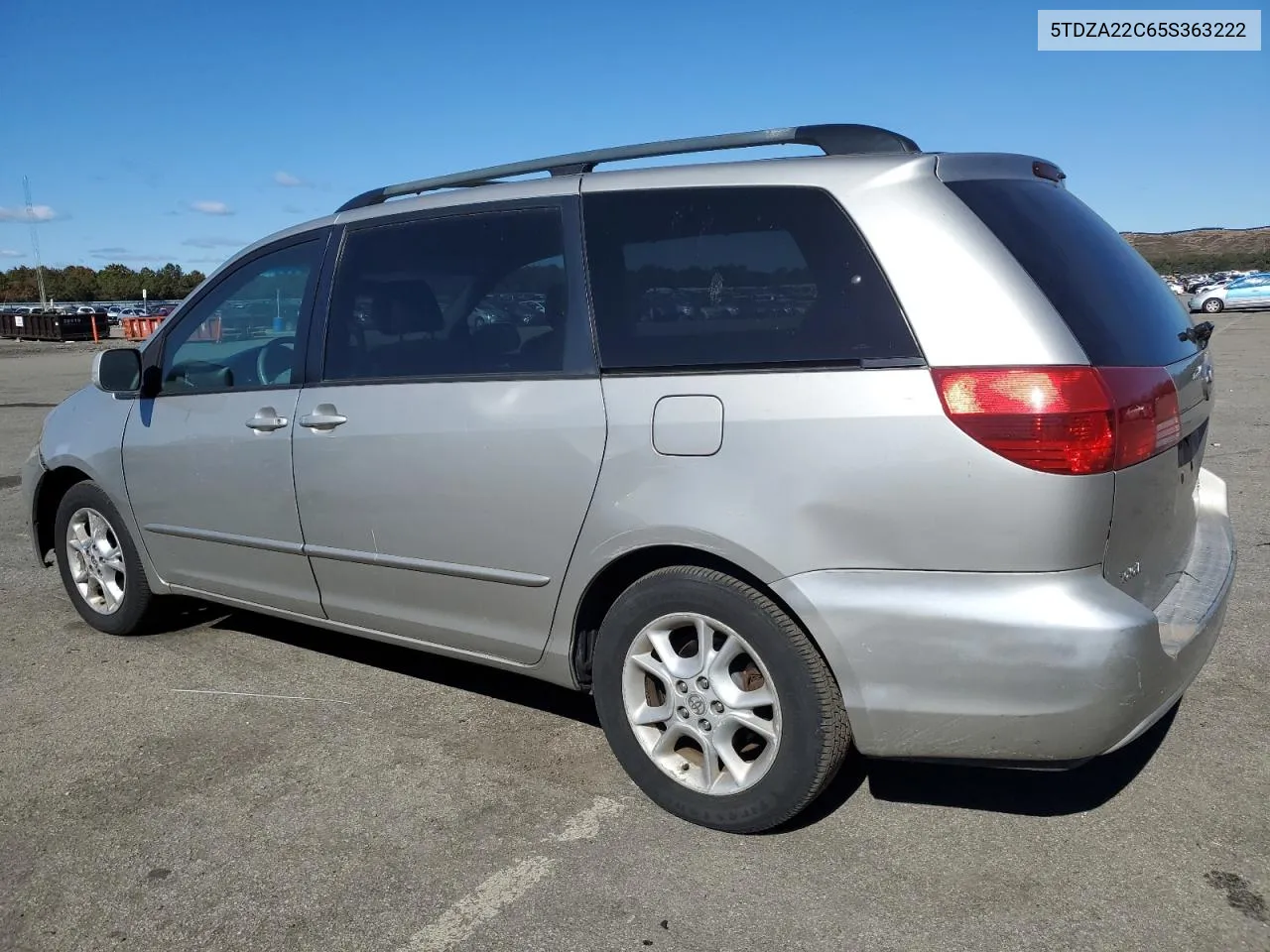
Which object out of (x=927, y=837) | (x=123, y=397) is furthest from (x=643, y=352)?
(x=123, y=397)

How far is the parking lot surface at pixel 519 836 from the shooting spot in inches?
104

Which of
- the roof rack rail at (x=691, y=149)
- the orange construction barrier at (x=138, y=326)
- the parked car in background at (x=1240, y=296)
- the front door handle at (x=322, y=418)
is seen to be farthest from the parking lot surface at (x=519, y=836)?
the parked car in background at (x=1240, y=296)

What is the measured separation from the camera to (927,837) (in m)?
3.01

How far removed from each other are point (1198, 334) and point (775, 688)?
1813 millimetres

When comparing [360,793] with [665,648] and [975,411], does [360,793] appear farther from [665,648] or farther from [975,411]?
[975,411]

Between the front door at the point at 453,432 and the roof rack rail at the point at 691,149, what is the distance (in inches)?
9.3

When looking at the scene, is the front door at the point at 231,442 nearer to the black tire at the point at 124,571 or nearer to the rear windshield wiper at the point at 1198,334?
the black tire at the point at 124,571

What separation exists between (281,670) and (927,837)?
2.73 m

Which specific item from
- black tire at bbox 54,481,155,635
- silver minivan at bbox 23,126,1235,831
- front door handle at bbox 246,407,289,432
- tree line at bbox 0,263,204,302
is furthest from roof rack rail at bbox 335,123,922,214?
tree line at bbox 0,263,204,302

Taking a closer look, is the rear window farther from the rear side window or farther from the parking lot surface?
the parking lot surface

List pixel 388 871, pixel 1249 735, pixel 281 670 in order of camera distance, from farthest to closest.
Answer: pixel 281 670 < pixel 1249 735 < pixel 388 871

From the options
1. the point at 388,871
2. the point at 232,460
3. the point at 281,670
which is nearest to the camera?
the point at 388,871

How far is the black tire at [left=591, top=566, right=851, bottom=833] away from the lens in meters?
2.82

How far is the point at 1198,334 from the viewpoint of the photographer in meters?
3.42
